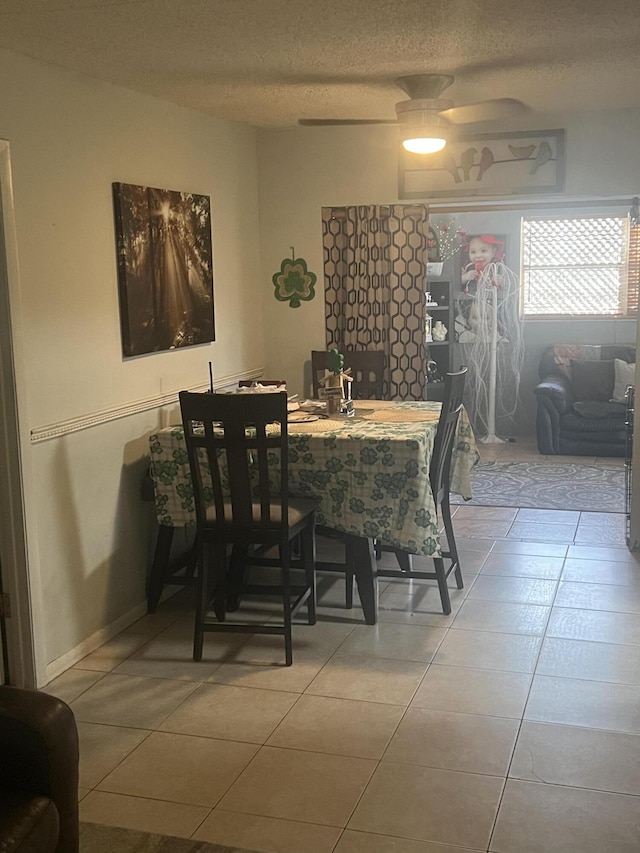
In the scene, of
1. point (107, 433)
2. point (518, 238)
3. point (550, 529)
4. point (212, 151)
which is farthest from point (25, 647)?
point (518, 238)

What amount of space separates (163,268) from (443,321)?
160 inches

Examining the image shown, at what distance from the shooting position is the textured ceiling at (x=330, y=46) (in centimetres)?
287

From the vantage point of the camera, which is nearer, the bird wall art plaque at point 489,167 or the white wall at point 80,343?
the white wall at point 80,343

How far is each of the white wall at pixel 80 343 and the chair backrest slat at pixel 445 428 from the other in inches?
52.1

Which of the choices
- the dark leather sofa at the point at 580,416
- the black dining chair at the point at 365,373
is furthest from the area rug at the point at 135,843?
the dark leather sofa at the point at 580,416

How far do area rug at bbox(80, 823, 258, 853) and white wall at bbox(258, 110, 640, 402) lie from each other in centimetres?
344

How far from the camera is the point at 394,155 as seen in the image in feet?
17.3

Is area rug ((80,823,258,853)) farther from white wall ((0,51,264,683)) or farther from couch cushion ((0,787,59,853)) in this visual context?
white wall ((0,51,264,683))

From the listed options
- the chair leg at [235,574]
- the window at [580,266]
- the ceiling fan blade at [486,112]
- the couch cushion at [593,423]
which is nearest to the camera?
the chair leg at [235,574]

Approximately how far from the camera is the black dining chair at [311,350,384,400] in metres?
5.32

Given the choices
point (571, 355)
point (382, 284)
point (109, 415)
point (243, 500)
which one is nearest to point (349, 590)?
point (243, 500)

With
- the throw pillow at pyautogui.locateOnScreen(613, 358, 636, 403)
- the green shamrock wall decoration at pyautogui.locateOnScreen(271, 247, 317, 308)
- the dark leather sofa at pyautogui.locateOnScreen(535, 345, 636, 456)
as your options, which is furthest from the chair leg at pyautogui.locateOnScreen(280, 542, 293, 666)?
the throw pillow at pyautogui.locateOnScreen(613, 358, 636, 403)

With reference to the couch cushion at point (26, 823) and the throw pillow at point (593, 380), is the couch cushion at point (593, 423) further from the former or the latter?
the couch cushion at point (26, 823)

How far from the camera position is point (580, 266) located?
815 centimetres
